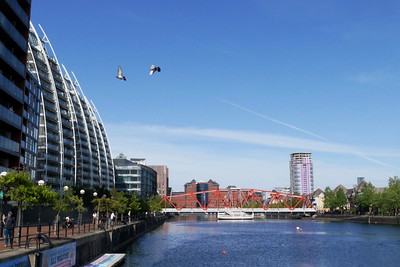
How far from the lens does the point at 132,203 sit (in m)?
95.8

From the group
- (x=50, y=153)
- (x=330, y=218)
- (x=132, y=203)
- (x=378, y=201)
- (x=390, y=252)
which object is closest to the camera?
(x=390, y=252)

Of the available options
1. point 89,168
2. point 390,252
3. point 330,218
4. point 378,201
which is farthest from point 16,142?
point 330,218

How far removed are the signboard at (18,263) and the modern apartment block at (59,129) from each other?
308ft

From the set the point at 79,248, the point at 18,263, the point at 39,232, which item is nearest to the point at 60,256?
the point at 39,232

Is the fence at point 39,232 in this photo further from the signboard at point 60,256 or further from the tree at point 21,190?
the tree at point 21,190

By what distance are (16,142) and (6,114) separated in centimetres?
623

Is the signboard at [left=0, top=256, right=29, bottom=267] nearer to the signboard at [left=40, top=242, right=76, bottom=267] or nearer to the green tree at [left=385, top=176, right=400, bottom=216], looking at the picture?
the signboard at [left=40, top=242, right=76, bottom=267]

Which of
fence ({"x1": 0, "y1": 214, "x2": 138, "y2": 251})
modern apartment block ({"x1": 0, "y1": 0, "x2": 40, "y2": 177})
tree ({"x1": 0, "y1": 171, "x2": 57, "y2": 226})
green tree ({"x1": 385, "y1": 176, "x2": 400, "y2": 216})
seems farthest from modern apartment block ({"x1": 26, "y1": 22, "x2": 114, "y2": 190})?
green tree ({"x1": 385, "y1": 176, "x2": 400, "y2": 216})

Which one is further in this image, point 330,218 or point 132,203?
point 330,218

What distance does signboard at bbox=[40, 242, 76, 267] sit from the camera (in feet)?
87.0

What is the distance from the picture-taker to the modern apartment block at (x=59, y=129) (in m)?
123

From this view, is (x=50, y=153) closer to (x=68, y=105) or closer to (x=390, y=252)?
(x=68, y=105)

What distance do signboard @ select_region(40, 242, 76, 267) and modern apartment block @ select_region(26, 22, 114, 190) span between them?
85549 millimetres

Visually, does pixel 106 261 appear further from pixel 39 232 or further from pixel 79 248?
pixel 39 232
